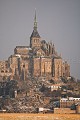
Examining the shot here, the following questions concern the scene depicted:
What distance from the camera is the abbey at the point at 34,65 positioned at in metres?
55.3

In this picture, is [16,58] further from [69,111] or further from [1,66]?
[69,111]

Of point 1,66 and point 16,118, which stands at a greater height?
point 1,66

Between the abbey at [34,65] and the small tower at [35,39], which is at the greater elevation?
the small tower at [35,39]

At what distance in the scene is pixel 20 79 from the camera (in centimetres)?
5356

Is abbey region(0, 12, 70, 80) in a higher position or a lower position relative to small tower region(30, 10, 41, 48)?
lower

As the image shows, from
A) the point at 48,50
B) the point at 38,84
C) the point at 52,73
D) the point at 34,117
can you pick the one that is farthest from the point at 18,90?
the point at 34,117

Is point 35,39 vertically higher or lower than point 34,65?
higher

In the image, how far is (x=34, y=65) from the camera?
184 feet

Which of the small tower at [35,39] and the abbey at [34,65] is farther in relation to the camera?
the small tower at [35,39]

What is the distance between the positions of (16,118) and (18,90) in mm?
16416

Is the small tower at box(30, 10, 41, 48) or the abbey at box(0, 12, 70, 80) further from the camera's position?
the small tower at box(30, 10, 41, 48)

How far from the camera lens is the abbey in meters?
55.3

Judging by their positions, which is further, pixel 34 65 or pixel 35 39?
pixel 35 39

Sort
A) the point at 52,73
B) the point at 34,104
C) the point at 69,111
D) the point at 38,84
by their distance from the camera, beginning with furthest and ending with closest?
1. the point at 52,73
2. the point at 38,84
3. the point at 34,104
4. the point at 69,111
